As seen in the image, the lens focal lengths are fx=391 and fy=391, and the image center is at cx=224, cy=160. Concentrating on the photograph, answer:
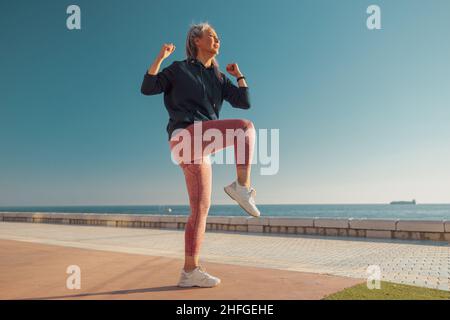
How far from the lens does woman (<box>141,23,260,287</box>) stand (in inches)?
134

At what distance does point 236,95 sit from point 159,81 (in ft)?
2.68

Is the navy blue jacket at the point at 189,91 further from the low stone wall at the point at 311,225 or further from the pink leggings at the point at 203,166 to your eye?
the low stone wall at the point at 311,225

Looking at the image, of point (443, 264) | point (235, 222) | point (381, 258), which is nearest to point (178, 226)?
point (235, 222)

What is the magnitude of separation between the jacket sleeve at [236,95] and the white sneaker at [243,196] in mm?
1102

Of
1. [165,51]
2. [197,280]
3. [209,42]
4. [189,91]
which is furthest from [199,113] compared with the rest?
[197,280]

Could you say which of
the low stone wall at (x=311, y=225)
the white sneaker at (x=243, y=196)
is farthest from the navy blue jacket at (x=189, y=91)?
the low stone wall at (x=311, y=225)

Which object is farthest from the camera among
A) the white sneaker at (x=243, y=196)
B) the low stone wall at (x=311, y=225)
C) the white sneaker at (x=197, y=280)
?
the low stone wall at (x=311, y=225)

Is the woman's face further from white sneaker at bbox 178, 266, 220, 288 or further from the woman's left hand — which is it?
white sneaker at bbox 178, 266, 220, 288

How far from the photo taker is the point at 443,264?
689 centimetres

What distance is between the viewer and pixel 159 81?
3.81 m

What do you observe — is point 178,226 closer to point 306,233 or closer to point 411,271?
point 306,233

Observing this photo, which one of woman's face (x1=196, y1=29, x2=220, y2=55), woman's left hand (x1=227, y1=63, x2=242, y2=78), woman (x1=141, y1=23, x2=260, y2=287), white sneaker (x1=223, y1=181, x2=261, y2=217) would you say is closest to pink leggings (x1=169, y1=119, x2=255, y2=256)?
woman (x1=141, y1=23, x2=260, y2=287)

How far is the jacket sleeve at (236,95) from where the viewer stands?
13.3 ft
